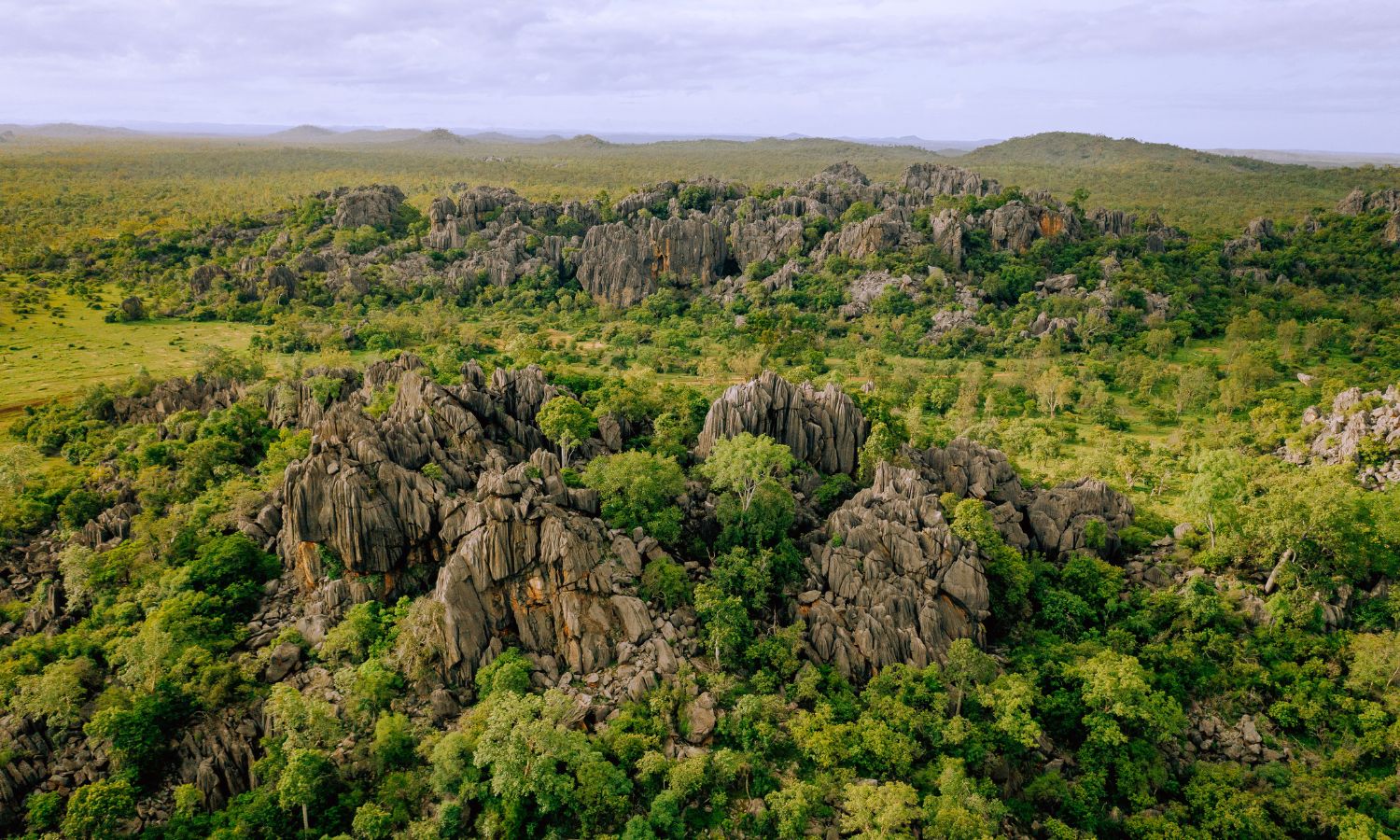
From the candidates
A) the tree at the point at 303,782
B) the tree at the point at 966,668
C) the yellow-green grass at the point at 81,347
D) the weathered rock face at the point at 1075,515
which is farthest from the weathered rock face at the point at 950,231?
the tree at the point at 303,782

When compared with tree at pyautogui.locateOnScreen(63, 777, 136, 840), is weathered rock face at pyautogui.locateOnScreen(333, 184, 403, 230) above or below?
above

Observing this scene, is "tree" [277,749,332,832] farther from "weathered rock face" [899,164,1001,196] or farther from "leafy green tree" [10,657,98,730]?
"weathered rock face" [899,164,1001,196]

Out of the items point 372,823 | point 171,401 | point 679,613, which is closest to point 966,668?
point 679,613

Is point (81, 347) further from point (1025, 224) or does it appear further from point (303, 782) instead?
point (1025, 224)

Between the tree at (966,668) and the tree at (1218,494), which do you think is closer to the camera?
the tree at (966,668)

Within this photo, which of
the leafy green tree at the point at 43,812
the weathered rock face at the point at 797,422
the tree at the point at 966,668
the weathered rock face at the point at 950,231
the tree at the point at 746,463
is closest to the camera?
the leafy green tree at the point at 43,812

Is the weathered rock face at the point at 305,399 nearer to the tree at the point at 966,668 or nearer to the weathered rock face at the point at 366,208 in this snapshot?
the tree at the point at 966,668

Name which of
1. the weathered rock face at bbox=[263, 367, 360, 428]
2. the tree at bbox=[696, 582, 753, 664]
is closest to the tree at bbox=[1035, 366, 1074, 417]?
the tree at bbox=[696, 582, 753, 664]
